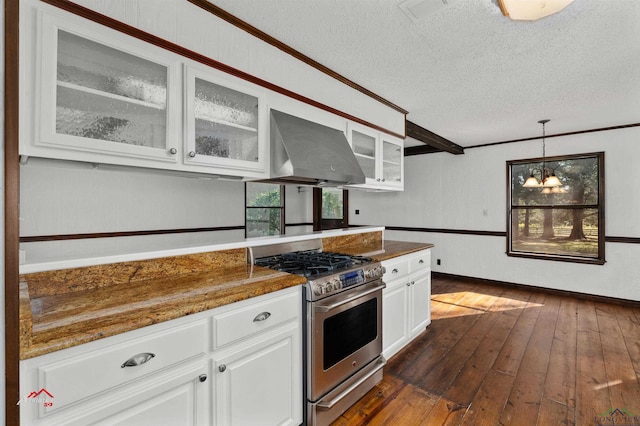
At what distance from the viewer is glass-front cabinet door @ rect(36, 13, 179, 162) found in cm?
126

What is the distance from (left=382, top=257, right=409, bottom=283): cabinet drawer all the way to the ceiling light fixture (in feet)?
5.96

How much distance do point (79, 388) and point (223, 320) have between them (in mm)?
526

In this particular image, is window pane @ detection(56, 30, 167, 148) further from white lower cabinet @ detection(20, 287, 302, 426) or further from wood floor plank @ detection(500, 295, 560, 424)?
wood floor plank @ detection(500, 295, 560, 424)

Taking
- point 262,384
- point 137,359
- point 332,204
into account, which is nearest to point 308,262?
point 262,384

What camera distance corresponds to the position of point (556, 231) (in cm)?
491

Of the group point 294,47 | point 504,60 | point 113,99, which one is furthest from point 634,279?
point 113,99

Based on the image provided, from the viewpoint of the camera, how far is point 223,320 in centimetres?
139

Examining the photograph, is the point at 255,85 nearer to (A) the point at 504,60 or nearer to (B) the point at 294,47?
(B) the point at 294,47

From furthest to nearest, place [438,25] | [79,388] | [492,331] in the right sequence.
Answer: [492,331]
[438,25]
[79,388]

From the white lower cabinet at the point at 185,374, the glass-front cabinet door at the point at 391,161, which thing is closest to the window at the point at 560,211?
the glass-front cabinet door at the point at 391,161

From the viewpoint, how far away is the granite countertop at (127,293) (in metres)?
1.01

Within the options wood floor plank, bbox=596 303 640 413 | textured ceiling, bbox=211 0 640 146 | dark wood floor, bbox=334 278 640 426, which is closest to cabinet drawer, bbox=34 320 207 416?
dark wood floor, bbox=334 278 640 426

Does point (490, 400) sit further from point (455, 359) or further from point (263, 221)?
point (263, 221)

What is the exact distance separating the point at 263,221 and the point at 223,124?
4.72 metres
